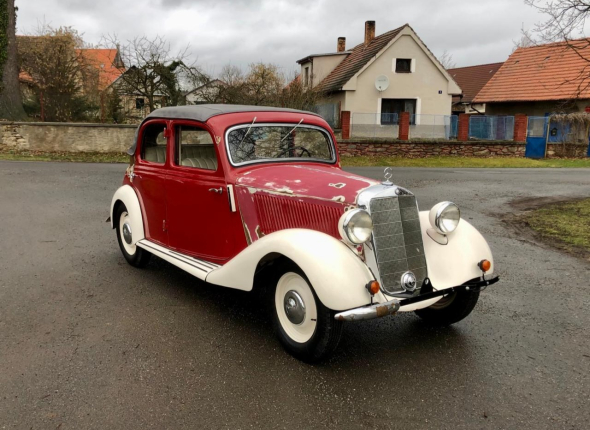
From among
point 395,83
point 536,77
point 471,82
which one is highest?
point 471,82

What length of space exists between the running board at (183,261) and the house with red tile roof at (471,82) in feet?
117

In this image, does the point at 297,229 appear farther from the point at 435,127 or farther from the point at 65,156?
the point at 435,127

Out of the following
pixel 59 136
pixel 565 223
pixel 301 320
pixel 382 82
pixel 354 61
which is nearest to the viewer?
pixel 301 320

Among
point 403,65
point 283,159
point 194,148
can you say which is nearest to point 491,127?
point 403,65

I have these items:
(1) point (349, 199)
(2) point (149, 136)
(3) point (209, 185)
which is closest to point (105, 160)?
(2) point (149, 136)

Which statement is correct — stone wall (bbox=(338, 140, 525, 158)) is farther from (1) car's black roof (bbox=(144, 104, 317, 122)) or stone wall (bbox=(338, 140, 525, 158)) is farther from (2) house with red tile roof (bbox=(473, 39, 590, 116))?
(1) car's black roof (bbox=(144, 104, 317, 122))

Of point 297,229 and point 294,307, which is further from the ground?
point 297,229

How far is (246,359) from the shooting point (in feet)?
11.2

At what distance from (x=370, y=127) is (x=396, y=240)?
22594mm

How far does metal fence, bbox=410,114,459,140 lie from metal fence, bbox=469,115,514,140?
0.87 m

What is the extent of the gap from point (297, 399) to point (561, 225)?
6955 millimetres

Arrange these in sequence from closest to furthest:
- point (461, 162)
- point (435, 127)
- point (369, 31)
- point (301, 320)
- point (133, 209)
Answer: point (301, 320), point (133, 209), point (461, 162), point (435, 127), point (369, 31)

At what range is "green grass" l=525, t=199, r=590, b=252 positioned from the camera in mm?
7055

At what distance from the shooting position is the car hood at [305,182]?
348cm
